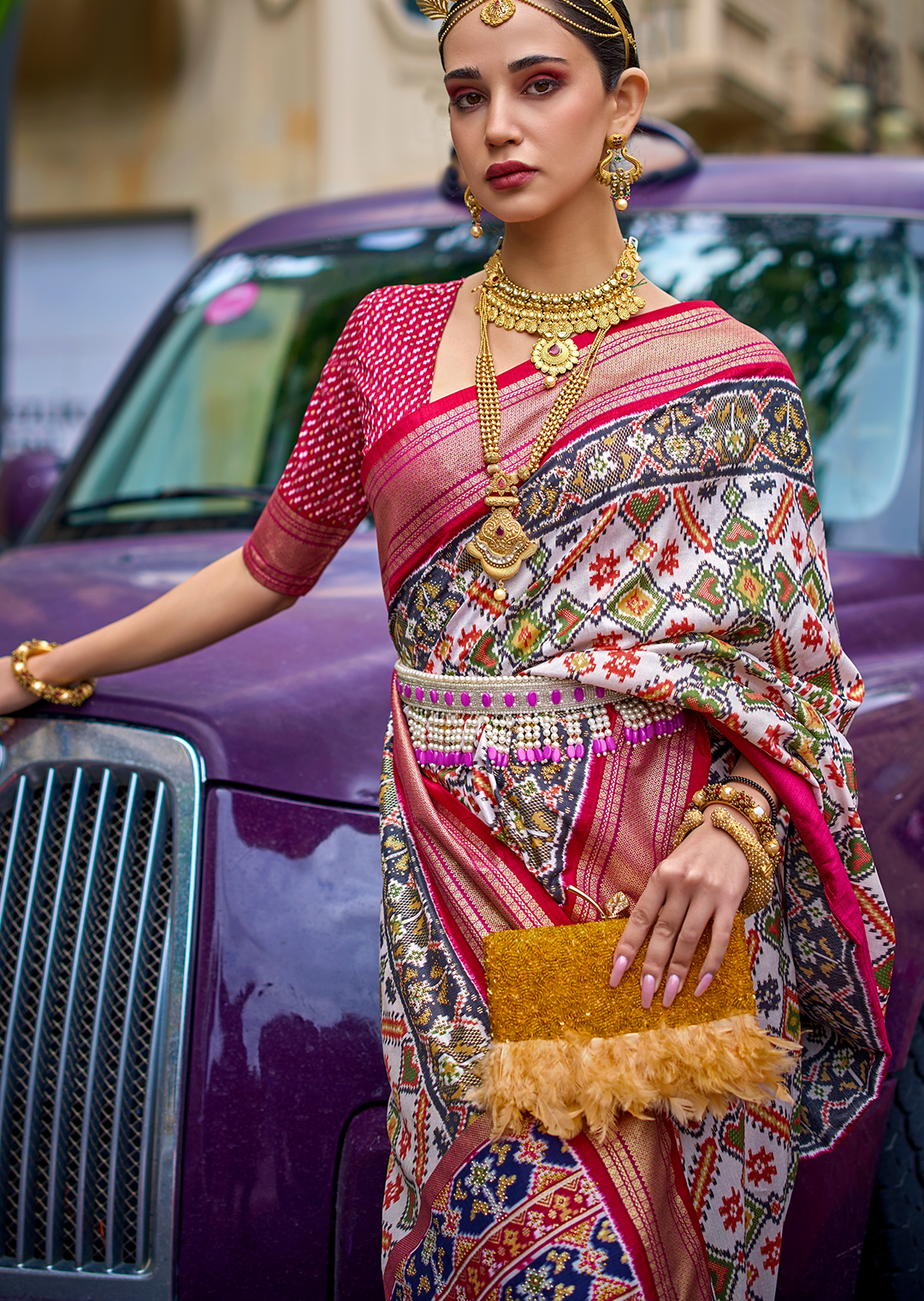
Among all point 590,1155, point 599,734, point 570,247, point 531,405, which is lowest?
point 590,1155

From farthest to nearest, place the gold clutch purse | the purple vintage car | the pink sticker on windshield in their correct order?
the pink sticker on windshield → the purple vintage car → the gold clutch purse

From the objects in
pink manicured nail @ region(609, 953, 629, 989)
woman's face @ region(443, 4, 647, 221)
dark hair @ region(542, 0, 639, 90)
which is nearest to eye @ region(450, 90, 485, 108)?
woman's face @ region(443, 4, 647, 221)

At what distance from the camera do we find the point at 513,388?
152 centimetres

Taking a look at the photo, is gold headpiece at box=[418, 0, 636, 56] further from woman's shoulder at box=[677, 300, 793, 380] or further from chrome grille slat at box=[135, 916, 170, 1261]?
chrome grille slat at box=[135, 916, 170, 1261]

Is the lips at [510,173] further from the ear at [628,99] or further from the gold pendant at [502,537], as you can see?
the gold pendant at [502,537]

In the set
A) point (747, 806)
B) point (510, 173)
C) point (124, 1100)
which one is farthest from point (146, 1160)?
point (510, 173)

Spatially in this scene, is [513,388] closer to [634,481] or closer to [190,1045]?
[634,481]

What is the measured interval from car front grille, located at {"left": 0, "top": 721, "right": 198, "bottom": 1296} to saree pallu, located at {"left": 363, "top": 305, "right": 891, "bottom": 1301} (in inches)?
14.7

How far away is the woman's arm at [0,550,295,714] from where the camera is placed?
1842 millimetres

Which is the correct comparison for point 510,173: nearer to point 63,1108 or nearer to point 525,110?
point 525,110

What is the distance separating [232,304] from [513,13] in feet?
7.58

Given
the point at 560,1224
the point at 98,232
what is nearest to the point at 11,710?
the point at 560,1224

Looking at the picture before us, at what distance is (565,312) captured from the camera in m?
1.55

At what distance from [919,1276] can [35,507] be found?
9.29 feet
